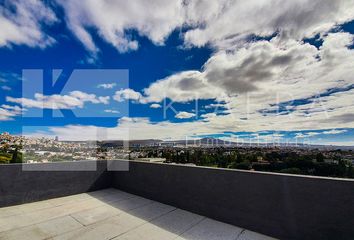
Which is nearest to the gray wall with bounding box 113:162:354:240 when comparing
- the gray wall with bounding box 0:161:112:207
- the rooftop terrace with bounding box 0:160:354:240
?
the rooftop terrace with bounding box 0:160:354:240

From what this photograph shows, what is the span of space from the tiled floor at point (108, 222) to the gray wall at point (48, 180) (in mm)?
217

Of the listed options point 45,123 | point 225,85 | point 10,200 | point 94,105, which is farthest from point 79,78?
point 225,85

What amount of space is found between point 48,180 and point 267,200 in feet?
14.8

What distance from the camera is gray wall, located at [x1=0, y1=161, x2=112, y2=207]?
3893 millimetres

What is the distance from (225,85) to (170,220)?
34.6 feet

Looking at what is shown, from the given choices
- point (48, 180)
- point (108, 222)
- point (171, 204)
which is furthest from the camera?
point (48, 180)

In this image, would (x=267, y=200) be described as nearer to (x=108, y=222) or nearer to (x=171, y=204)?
(x=171, y=204)

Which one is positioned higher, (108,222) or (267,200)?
(267,200)

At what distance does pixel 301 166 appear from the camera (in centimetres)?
1925

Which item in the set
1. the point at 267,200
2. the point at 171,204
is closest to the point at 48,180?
the point at 171,204

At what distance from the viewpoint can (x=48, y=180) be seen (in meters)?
4.38

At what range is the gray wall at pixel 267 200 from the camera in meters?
2.20

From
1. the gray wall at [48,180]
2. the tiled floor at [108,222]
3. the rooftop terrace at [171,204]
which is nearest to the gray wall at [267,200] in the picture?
the rooftop terrace at [171,204]

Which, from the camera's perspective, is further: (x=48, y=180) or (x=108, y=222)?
(x=48, y=180)
